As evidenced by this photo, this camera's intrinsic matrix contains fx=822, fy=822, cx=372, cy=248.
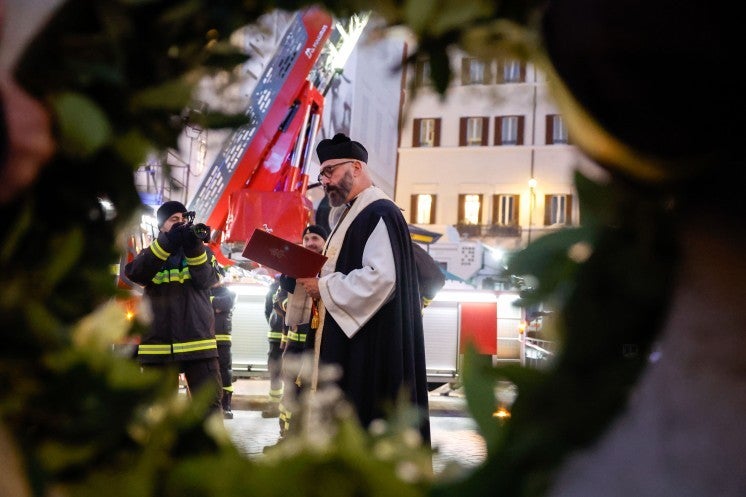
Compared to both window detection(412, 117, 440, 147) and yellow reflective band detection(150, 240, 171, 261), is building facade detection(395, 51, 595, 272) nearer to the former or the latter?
window detection(412, 117, 440, 147)

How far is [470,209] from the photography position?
30328 millimetres

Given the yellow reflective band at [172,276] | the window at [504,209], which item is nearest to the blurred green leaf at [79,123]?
the yellow reflective band at [172,276]

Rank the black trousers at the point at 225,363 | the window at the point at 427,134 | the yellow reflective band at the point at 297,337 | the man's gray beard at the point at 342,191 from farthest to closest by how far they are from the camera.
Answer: the window at the point at 427,134, the black trousers at the point at 225,363, the yellow reflective band at the point at 297,337, the man's gray beard at the point at 342,191

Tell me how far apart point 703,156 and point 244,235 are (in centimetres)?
684

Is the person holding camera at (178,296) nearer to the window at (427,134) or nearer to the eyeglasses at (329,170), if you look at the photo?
the eyeglasses at (329,170)

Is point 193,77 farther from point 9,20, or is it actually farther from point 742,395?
point 742,395

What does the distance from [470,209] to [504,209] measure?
50.0 inches

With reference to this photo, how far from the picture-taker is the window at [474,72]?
0.81 m

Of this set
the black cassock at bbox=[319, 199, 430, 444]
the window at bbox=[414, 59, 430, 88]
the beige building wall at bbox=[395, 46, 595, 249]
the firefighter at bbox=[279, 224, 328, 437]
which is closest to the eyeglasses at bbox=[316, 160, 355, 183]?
the black cassock at bbox=[319, 199, 430, 444]

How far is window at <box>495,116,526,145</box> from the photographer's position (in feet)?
101

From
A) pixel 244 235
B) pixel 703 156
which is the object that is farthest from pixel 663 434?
pixel 244 235

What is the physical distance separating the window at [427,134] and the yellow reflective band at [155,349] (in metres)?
26.8

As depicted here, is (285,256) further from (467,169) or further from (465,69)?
(467,169)

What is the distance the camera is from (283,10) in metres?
0.80
